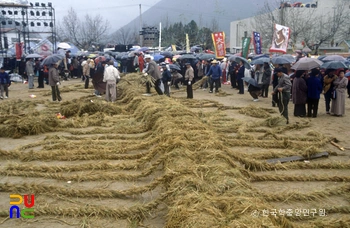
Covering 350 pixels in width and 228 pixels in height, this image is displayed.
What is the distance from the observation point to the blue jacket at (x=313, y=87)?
31.6 ft

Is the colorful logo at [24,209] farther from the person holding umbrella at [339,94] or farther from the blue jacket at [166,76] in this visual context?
the blue jacket at [166,76]

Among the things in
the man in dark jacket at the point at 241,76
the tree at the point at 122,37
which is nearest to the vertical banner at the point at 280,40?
the man in dark jacket at the point at 241,76

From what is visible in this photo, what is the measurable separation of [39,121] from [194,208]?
6.07 metres

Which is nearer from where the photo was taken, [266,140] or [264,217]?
[264,217]

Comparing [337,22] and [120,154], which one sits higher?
[337,22]

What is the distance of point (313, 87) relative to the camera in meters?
9.66

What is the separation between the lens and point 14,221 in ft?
13.1

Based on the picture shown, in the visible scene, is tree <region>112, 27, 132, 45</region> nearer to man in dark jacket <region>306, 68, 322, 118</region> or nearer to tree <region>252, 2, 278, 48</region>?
tree <region>252, 2, 278, 48</region>

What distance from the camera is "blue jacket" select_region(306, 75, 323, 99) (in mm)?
9625

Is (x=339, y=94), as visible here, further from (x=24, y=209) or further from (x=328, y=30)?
(x=328, y=30)

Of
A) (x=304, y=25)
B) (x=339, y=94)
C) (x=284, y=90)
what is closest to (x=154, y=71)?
(x=284, y=90)

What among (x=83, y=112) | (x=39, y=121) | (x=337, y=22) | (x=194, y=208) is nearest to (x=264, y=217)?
(x=194, y=208)

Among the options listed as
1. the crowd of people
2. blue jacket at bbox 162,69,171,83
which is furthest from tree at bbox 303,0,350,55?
blue jacket at bbox 162,69,171,83

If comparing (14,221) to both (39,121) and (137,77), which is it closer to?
(39,121)
